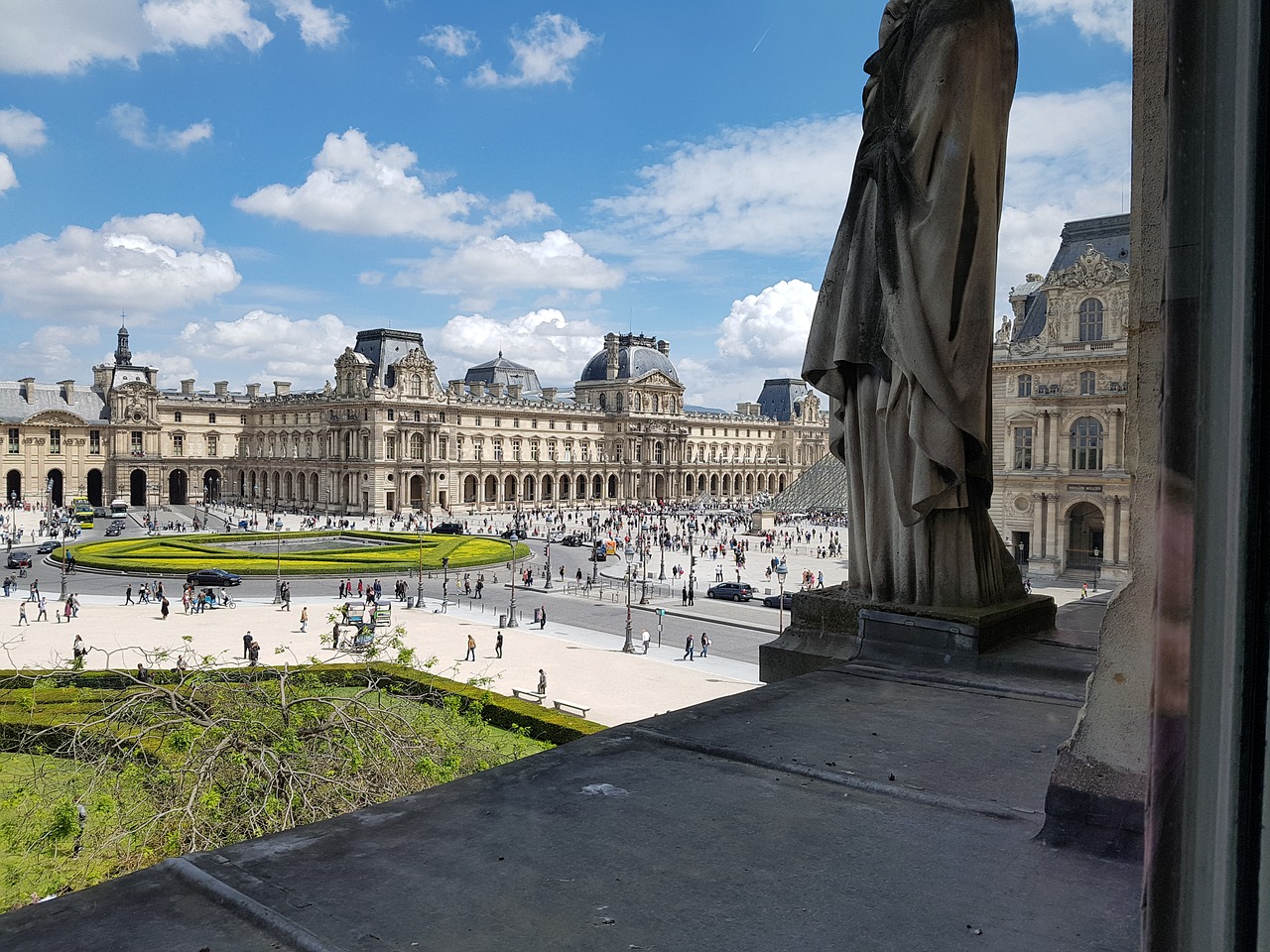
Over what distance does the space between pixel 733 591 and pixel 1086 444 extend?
1435 cm

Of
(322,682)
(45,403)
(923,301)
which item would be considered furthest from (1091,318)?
(45,403)

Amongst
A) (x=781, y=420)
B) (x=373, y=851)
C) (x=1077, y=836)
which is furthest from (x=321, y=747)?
(x=781, y=420)

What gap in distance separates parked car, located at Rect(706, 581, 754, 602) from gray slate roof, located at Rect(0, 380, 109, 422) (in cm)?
6227

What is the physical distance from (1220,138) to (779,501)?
69164 mm

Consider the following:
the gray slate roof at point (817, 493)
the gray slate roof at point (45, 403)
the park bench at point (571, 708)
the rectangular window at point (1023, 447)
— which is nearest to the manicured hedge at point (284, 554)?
the rectangular window at point (1023, 447)

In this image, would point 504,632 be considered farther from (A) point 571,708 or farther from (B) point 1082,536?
(B) point 1082,536

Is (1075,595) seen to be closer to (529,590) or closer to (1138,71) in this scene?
(529,590)

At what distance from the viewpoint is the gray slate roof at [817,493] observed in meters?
66.4

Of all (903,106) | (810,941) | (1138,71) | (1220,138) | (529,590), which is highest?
(903,106)

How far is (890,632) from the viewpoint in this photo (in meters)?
4.80

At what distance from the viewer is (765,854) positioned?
8.06 ft

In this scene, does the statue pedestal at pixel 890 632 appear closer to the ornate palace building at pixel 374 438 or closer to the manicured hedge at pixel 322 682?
the manicured hedge at pixel 322 682

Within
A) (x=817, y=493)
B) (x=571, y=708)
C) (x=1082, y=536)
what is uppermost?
(x=817, y=493)

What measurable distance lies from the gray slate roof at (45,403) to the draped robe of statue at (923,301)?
8279 cm
